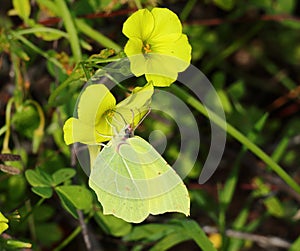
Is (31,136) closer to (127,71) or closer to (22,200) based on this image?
(22,200)

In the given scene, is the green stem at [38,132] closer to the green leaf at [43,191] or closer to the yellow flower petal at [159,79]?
the green leaf at [43,191]

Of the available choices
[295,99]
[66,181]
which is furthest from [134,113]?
[295,99]

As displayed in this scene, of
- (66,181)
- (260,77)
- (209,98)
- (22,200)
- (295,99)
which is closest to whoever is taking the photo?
(66,181)

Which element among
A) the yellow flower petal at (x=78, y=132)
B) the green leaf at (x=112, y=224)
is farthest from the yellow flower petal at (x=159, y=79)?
the green leaf at (x=112, y=224)

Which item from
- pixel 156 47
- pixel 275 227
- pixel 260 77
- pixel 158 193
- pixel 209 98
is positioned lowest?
pixel 275 227

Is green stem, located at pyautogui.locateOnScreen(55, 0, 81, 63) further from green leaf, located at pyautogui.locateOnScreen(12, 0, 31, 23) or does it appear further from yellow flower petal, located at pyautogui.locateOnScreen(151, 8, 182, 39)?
yellow flower petal, located at pyautogui.locateOnScreen(151, 8, 182, 39)

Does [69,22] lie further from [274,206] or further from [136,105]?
[274,206]

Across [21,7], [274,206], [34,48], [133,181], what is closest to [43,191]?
[133,181]
